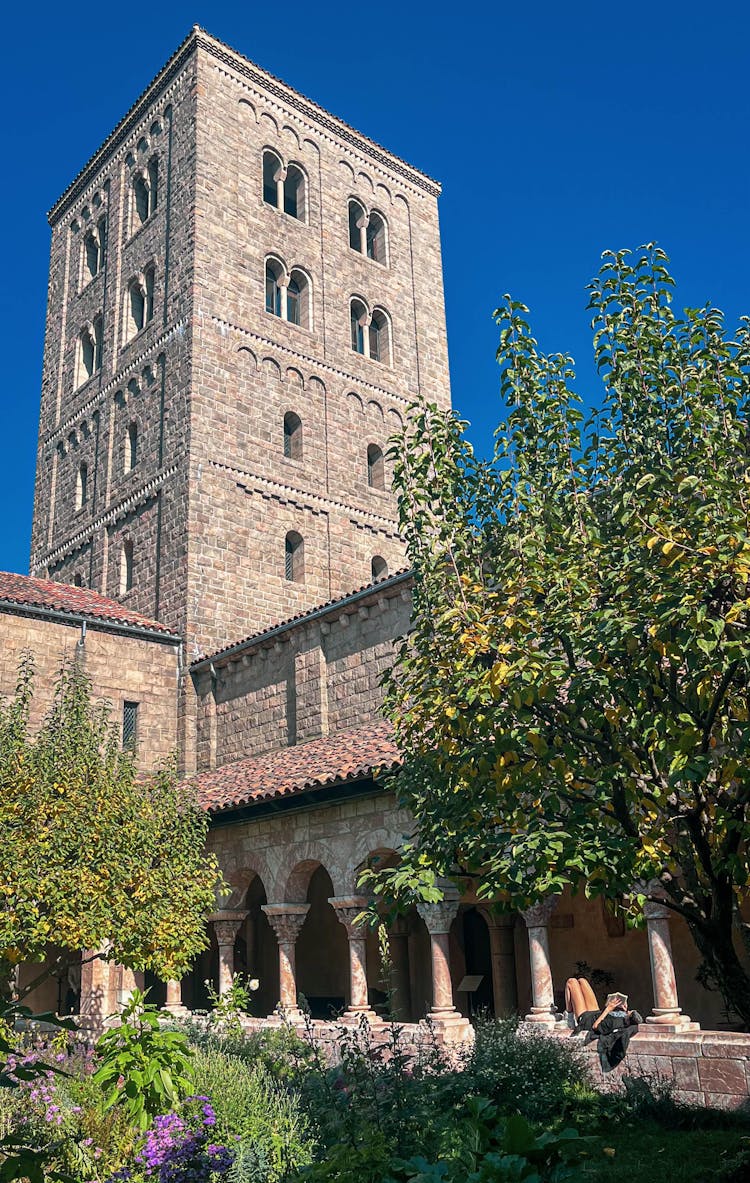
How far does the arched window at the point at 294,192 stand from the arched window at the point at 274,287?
2396 millimetres

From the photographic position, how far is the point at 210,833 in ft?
65.1

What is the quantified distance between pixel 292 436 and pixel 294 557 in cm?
369

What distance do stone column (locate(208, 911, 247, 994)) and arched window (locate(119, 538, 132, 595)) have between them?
11.1 m

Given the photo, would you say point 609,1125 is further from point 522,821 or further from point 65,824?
point 65,824

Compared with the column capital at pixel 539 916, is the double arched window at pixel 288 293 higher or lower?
higher

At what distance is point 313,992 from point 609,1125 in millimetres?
13185

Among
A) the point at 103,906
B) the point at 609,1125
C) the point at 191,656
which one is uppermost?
the point at 191,656

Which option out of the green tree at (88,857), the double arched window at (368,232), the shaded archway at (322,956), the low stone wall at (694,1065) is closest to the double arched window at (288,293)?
the double arched window at (368,232)

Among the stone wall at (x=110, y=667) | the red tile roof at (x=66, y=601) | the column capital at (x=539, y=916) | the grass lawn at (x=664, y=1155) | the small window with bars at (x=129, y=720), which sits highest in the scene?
the red tile roof at (x=66, y=601)

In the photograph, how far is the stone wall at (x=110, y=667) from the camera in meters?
21.7

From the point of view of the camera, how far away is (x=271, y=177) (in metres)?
31.2

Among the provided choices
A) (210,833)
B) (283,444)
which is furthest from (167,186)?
(210,833)

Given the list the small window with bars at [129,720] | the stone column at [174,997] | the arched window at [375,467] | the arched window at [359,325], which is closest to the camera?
the stone column at [174,997]

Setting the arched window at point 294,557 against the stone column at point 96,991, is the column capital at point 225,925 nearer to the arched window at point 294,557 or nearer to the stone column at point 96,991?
the stone column at point 96,991
